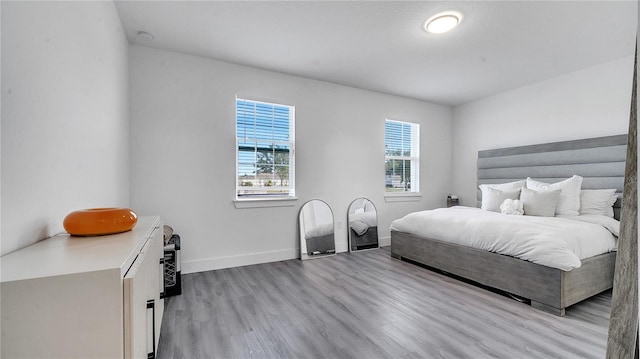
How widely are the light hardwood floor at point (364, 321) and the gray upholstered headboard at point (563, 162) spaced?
63.4 inches

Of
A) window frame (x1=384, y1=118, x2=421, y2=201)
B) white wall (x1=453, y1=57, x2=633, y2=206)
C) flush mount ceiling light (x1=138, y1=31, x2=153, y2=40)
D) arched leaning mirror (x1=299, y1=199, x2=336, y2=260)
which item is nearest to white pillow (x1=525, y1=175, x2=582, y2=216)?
white wall (x1=453, y1=57, x2=633, y2=206)

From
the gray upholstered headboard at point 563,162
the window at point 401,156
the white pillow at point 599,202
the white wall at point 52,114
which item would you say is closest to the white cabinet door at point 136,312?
the white wall at point 52,114

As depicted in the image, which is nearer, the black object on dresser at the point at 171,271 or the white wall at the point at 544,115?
the black object on dresser at the point at 171,271

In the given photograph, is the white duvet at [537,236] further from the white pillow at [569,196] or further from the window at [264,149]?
the window at [264,149]

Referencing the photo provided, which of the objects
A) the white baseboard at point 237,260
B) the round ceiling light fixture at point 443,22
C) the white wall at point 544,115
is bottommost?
the white baseboard at point 237,260

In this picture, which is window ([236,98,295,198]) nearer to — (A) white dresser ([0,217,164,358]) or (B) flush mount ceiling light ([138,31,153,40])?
(B) flush mount ceiling light ([138,31,153,40])

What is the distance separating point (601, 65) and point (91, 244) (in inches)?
212

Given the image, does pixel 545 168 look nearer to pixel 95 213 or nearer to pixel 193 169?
pixel 193 169

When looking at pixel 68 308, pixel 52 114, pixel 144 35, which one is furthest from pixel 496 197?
pixel 144 35

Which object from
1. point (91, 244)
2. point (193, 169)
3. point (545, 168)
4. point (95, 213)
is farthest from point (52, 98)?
point (545, 168)

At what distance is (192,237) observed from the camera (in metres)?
3.32

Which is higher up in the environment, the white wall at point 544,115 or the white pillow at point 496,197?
the white wall at point 544,115

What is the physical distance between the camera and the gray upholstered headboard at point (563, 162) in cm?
333

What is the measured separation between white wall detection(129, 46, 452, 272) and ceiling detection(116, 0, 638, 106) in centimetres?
26
